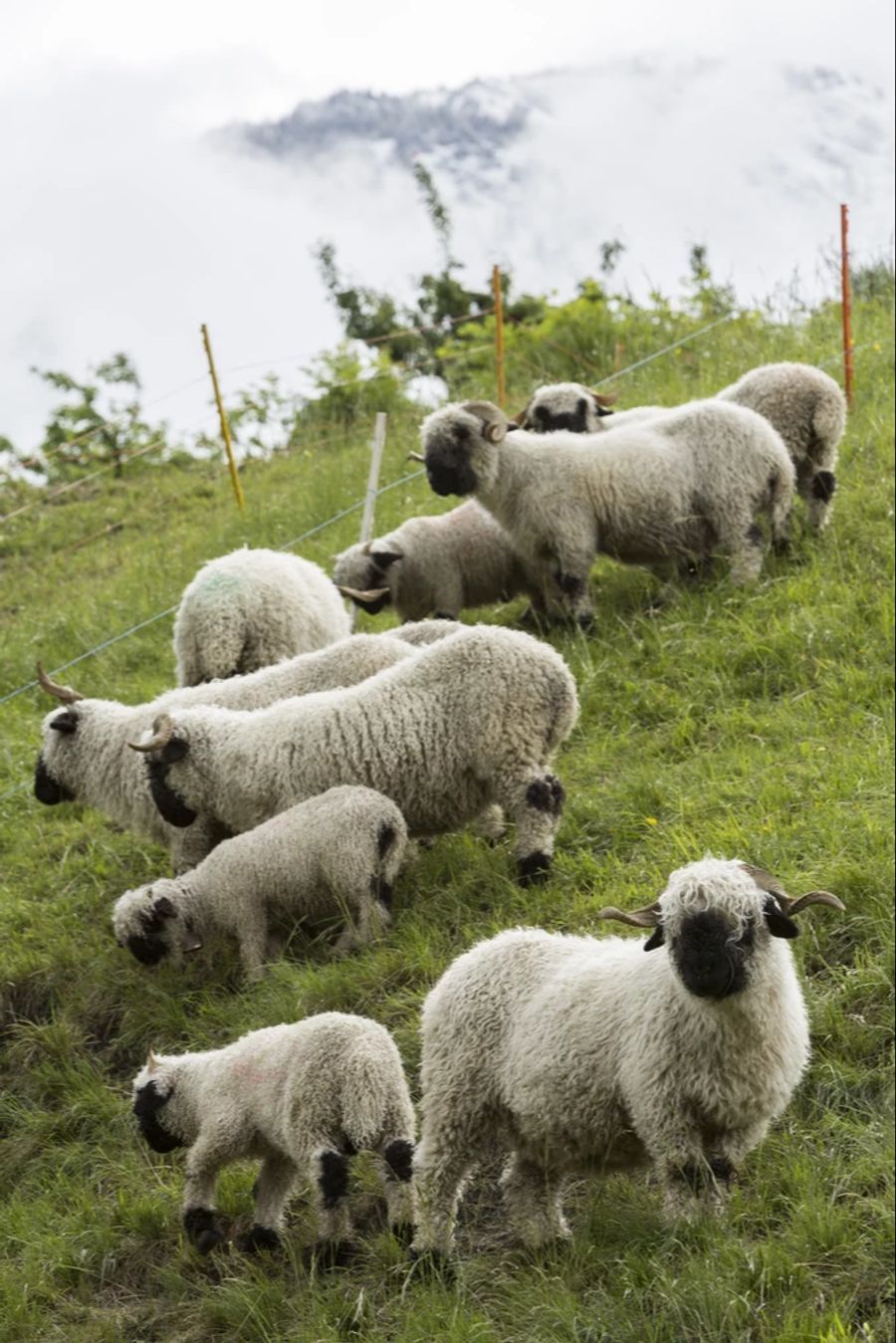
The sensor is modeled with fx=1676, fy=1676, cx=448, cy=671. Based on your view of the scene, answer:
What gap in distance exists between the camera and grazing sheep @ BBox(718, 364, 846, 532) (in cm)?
1055

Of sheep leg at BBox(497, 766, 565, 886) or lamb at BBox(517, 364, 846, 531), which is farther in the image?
lamb at BBox(517, 364, 846, 531)

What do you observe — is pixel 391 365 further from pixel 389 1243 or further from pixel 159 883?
pixel 389 1243

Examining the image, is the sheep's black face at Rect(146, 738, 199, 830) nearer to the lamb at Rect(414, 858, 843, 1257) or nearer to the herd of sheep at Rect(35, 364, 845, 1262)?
the herd of sheep at Rect(35, 364, 845, 1262)

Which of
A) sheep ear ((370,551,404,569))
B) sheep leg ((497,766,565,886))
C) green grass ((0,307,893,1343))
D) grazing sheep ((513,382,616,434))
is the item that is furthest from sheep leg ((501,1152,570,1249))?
grazing sheep ((513,382,616,434))

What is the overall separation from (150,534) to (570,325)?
474 cm

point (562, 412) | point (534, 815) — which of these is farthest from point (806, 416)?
point (534, 815)

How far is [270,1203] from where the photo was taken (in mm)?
6016

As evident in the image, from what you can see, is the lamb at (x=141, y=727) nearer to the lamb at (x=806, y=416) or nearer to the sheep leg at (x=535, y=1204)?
the lamb at (x=806, y=416)

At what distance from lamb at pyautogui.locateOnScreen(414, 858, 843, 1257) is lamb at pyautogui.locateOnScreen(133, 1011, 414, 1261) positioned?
0.64 ft

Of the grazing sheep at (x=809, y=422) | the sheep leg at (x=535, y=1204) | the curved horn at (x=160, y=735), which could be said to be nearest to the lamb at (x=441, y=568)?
the grazing sheep at (x=809, y=422)

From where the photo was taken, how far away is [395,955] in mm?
7066

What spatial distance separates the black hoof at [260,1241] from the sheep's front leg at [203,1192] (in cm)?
11

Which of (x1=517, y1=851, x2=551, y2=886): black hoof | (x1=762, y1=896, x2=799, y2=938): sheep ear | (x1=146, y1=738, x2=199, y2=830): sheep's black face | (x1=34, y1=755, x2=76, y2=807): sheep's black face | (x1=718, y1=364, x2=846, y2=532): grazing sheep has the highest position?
(x1=762, y1=896, x2=799, y2=938): sheep ear

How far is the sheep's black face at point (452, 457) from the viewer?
1009cm
